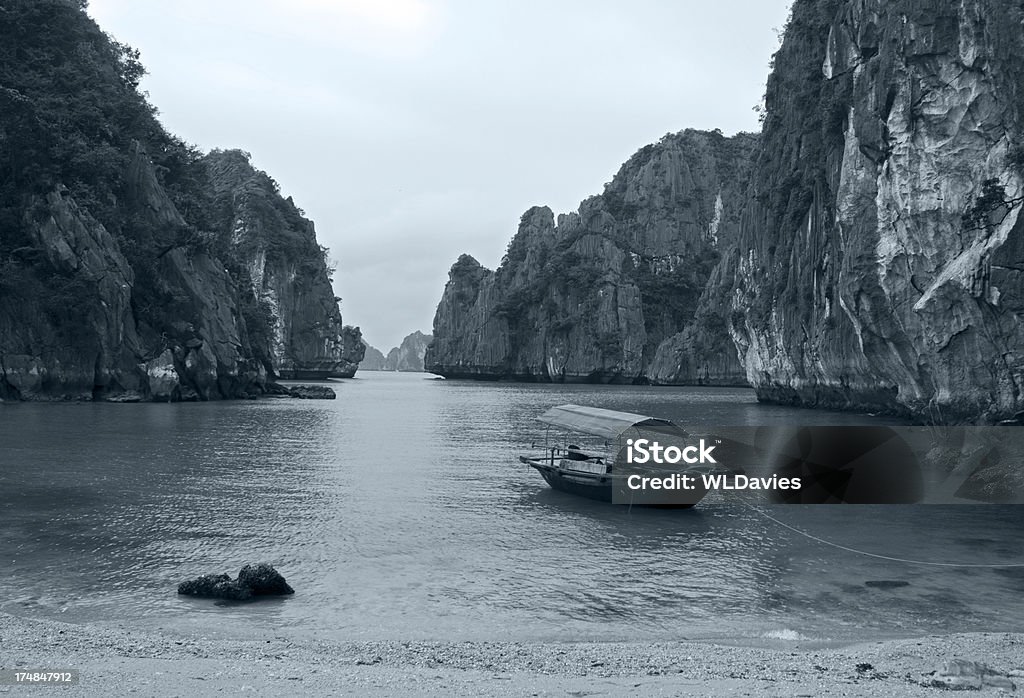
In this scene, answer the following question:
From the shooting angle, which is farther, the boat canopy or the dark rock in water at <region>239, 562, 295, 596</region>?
the boat canopy

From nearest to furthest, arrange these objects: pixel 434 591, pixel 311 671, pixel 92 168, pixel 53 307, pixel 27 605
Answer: pixel 311 671, pixel 27 605, pixel 434 591, pixel 53 307, pixel 92 168

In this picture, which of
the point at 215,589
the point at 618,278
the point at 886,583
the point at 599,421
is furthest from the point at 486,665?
the point at 618,278

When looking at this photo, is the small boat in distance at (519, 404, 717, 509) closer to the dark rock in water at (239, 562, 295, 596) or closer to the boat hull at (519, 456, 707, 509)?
the boat hull at (519, 456, 707, 509)

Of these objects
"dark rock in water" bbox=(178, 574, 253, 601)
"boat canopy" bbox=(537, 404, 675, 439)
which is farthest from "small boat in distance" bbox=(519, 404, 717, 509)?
"dark rock in water" bbox=(178, 574, 253, 601)

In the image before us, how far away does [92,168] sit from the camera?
71.3 meters

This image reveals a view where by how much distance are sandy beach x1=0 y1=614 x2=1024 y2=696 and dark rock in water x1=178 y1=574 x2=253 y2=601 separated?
2567 mm

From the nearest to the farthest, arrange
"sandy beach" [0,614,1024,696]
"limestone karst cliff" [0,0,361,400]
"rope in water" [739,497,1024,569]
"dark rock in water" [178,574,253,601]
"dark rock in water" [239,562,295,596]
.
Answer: "sandy beach" [0,614,1024,696] → "dark rock in water" [178,574,253,601] → "dark rock in water" [239,562,295,596] → "rope in water" [739,497,1024,569] → "limestone karst cliff" [0,0,361,400]

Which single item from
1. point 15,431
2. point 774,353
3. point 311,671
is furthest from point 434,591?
point 774,353

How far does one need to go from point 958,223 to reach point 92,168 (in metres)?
72.9

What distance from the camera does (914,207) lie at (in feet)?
130

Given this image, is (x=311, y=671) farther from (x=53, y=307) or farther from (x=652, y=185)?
(x=652, y=185)

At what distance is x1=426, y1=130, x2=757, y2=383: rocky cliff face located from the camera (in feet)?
533

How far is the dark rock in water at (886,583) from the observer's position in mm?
18062

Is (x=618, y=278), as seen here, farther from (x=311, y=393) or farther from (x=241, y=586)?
(x=241, y=586)
